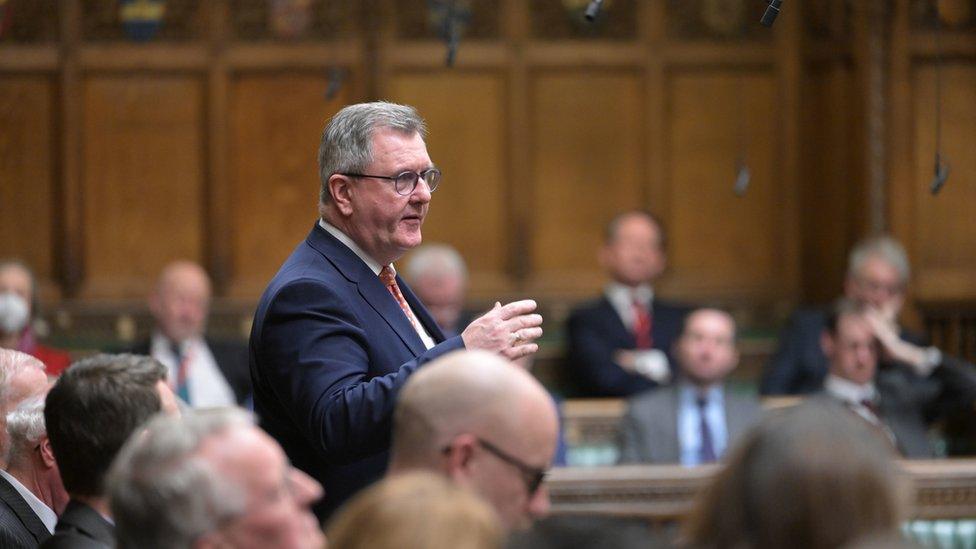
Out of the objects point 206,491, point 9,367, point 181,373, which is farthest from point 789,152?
point 206,491

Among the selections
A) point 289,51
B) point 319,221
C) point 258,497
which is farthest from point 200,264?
point 258,497

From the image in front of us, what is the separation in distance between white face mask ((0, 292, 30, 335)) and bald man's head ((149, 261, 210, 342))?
23.5 inches

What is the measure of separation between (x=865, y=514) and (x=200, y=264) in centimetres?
638

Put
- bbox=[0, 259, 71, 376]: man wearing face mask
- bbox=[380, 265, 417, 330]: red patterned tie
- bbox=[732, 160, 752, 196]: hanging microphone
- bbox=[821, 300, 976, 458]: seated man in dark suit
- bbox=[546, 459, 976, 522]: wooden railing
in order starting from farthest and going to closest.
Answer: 1. bbox=[732, 160, 752, 196]: hanging microphone
2. bbox=[0, 259, 71, 376]: man wearing face mask
3. bbox=[821, 300, 976, 458]: seated man in dark suit
4. bbox=[546, 459, 976, 522]: wooden railing
5. bbox=[380, 265, 417, 330]: red patterned tie

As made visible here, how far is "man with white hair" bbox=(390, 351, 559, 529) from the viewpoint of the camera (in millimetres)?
2402

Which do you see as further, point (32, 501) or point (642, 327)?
point (642, 327)

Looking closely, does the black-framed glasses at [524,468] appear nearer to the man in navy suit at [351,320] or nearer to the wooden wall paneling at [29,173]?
the man in navy suit at [351,320]

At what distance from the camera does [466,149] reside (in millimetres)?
8000

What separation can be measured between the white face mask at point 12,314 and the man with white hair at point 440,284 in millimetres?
1622

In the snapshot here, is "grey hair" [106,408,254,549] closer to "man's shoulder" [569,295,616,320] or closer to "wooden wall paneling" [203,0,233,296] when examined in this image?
"man's shoulder" [569,295,616,320]

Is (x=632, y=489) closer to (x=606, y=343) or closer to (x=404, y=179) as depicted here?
(x=606, y=343)

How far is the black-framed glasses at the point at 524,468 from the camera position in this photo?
2404mm

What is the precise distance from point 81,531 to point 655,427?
3.60 m

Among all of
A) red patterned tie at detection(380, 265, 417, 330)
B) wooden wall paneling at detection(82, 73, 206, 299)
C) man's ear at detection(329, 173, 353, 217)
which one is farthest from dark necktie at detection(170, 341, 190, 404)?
man's ear at detection(329, 173, 353, 217)
